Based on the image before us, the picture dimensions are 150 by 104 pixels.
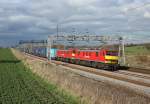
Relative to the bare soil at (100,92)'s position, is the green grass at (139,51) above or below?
above

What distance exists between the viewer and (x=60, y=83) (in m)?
26.0

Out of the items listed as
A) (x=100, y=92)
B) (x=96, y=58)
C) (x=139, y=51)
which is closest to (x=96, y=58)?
(x=96, y=58)

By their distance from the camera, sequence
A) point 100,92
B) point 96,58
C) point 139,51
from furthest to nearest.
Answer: point 139,51, point 96,58, point 100,92

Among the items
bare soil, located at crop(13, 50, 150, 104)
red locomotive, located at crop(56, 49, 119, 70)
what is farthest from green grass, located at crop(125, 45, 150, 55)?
bare soil, located at crop(13, 50, 150, 104)

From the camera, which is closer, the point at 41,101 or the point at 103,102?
the point at 103,102

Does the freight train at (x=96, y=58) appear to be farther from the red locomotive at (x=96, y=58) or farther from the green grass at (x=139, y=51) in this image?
the green grass at (x=139, y=51)

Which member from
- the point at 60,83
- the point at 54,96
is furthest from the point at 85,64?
the point at 54,96

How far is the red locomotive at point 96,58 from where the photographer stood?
4772 centimetres

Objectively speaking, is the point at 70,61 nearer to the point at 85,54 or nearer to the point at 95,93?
the point at 85,54

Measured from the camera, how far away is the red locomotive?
1879 inches

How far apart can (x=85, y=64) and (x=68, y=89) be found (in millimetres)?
36289

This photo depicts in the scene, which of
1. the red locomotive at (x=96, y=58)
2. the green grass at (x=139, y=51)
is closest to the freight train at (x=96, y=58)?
the red locomotive at (x=96, y=58)

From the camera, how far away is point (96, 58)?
5153 cm

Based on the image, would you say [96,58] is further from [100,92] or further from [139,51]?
[100,92]
